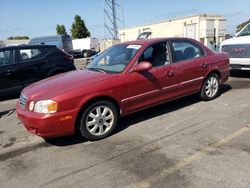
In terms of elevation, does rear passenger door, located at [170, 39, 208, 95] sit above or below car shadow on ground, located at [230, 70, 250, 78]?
above

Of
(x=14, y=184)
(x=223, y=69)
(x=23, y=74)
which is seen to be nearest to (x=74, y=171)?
(x=14, y=184)

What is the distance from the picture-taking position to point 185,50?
6281 millimetres

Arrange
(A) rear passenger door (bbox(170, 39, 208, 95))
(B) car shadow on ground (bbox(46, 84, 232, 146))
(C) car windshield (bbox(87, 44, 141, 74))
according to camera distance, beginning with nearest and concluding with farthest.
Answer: (B) car shadow on ground (bbox(46, 84, 232, 146)), (C) car windshield (bbox(87, 44, 141, 74)), (A) rear passenger door (bbox(170, 39, 208, 95))

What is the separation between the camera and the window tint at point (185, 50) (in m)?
6.05

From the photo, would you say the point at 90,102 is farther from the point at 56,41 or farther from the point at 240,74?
the point at 56,41

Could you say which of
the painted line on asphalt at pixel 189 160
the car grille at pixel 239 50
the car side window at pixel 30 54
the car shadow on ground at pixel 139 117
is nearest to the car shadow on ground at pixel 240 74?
the car grille at pixel 239 50

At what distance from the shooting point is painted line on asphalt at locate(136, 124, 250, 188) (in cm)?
345

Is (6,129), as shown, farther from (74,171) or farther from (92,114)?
(74,171)

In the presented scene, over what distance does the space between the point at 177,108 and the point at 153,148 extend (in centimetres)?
216

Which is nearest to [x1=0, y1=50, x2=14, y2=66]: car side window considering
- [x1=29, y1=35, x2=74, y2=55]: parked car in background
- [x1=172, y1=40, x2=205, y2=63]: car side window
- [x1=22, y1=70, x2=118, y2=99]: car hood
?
[x1=22, y1=70, x2=118, y2=99]: car hood

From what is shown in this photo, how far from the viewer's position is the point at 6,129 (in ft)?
19.2

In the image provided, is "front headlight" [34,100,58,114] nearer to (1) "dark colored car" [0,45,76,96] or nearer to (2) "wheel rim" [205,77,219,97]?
(2) "wheel rim" [205,77,219,97]

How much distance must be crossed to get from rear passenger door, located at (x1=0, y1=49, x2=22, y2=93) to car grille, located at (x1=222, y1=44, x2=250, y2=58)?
644cm

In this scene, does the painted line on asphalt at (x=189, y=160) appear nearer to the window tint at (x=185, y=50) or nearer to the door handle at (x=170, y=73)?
the door handle at (x=170, y=73)
